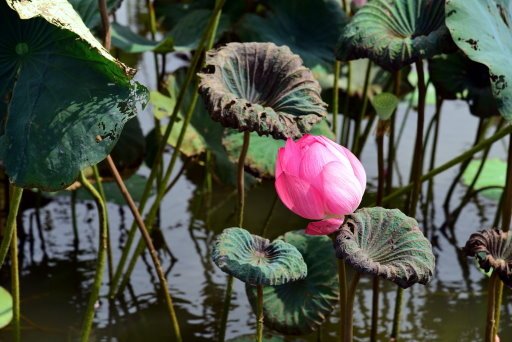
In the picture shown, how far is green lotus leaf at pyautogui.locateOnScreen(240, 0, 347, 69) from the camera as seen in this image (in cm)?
221

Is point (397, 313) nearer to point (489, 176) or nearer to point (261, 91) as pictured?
point (261, 91)

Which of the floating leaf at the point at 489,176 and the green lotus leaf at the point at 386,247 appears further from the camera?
the floating leaf at the point at 489,176

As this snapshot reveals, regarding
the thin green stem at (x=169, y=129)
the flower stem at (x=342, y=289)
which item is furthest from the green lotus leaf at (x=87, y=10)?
the flower stem at (x=342, y=289)

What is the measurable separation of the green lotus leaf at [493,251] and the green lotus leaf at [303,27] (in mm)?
957

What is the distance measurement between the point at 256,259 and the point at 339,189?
14 cm

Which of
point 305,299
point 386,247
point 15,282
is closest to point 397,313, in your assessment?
point 305,299

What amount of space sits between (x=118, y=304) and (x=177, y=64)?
6.03 ft

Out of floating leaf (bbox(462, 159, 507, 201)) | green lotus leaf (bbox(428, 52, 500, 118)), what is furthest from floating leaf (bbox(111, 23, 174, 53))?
floating leaf (bbox(462, 159, 507, 201))

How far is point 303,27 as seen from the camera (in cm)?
226

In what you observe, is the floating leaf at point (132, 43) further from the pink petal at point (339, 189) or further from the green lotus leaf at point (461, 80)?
the pink petal at point (339, 189)

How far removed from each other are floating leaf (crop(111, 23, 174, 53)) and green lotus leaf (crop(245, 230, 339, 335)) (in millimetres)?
565

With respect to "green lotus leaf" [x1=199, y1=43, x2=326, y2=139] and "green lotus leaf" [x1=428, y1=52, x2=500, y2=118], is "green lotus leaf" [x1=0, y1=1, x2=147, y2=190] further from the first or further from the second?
"green lotus leaf" [x1=428, y1=52, x2=500, y2=118]

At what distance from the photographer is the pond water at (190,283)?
188cm

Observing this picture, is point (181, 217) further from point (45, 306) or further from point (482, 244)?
point (482, 244)
